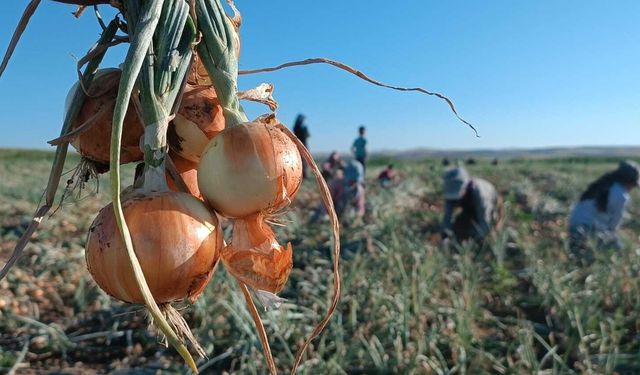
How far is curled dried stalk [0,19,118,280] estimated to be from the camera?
1.98 ft

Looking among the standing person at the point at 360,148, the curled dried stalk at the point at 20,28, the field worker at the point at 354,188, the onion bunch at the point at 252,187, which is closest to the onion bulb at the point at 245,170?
the onion bunch at the point at 252,187

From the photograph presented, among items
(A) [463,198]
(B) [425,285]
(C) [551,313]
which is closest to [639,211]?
(A) [463,198]

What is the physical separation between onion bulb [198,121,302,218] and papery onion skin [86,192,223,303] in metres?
0.02

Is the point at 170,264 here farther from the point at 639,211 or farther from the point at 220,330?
the point at 639,211

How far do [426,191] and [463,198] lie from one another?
12.3ft

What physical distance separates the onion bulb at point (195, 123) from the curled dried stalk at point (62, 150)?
0.33ft

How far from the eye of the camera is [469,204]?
5.36 meters

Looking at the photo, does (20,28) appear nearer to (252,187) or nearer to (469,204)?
(252,187)

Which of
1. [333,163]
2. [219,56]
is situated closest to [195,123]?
[219,56]

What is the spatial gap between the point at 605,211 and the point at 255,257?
17.3ft

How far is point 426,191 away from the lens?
916 centimetres

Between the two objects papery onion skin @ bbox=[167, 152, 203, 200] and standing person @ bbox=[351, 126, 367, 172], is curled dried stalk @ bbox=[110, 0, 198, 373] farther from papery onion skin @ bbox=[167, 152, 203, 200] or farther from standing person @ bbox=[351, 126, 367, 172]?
standing person @ bbox=[351, 126, 367, 172]

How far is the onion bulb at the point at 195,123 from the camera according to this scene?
61 centimetres

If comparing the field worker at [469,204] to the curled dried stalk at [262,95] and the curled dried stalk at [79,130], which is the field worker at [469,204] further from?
the curled dried stalk at [79,130]
